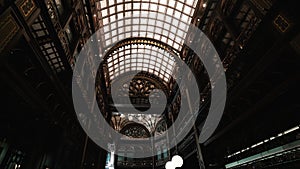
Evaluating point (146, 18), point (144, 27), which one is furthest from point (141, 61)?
point (146, 18)

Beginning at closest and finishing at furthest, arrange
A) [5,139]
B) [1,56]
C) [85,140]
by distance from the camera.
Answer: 1. [1,56]
2. [5,139]
3. [85,140]

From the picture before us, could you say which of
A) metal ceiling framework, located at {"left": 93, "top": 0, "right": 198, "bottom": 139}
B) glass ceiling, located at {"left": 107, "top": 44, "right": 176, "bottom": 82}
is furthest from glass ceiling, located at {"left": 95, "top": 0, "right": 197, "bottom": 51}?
glass ceiling, located at {"left": 107, "top": 44, "right": 176, "bottom": 82}

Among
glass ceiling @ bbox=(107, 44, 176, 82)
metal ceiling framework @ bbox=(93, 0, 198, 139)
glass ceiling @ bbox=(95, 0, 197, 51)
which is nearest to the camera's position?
metal ceiling framework @ bbox=(93, 0, 198, 139)

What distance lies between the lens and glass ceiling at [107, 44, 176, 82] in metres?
18.5

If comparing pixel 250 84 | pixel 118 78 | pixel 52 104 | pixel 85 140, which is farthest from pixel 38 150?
pixel 118 78

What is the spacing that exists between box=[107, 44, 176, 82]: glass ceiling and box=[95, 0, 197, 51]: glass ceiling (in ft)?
6.16

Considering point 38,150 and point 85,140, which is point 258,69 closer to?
point 38,150

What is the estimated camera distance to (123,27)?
16062 mm

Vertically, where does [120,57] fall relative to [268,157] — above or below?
above

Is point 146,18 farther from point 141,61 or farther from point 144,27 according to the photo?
point 141,61

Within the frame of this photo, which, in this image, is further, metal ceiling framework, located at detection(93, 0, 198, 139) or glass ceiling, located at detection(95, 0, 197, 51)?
glass ceiling, located at detection(95, 0, 197, 51)

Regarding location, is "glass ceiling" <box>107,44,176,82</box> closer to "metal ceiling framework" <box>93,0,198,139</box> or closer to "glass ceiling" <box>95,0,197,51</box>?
"metal ceiling framework" <box>93,0,198,139</box>

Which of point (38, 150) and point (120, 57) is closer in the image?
point (38, 150)

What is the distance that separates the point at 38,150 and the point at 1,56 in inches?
172
